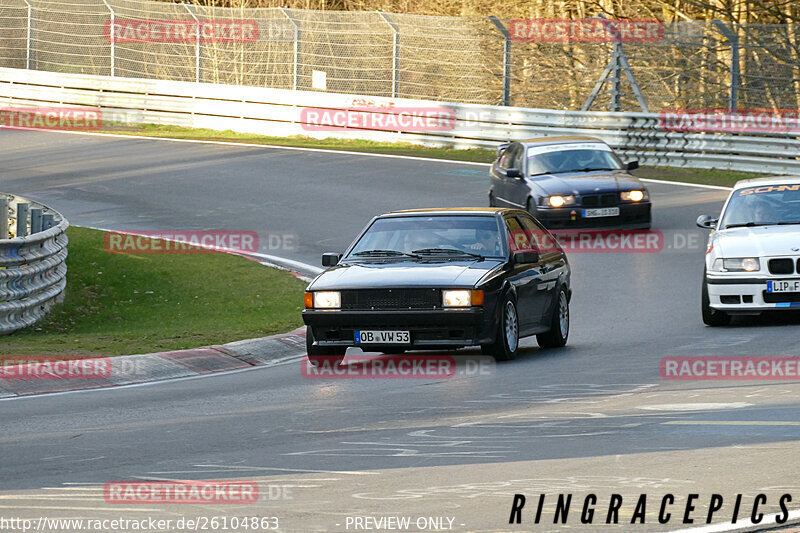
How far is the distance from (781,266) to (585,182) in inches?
298

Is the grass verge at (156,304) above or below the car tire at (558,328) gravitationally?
below

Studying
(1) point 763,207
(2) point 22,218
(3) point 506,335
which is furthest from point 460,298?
(2) point 22,218

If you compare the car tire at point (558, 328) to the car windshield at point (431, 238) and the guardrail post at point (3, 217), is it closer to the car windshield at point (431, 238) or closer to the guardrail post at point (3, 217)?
the car windshield at point (431, 238)

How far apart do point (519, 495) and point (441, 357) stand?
6237 millimetres

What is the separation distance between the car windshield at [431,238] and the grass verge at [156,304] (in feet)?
5.68

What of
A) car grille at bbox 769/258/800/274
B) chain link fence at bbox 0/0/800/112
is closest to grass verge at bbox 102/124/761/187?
chain link fence at bbox 0/0/800/112

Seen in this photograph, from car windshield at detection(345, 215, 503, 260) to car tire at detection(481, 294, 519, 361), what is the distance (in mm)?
656

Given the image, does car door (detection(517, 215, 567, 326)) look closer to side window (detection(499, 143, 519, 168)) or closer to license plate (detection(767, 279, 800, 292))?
license plate (detection(767, 279, 800, 292))

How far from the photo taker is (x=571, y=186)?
71.2 ft

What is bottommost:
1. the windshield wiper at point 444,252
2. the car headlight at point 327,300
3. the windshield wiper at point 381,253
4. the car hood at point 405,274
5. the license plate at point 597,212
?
the license plate at point 597,212

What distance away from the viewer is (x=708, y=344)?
13.6m

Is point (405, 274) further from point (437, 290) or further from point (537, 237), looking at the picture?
point (537, 237)

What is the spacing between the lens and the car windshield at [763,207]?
15.6 metres

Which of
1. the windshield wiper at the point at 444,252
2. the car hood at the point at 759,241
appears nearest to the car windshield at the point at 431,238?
the windshield wiper at the point at 444,252
